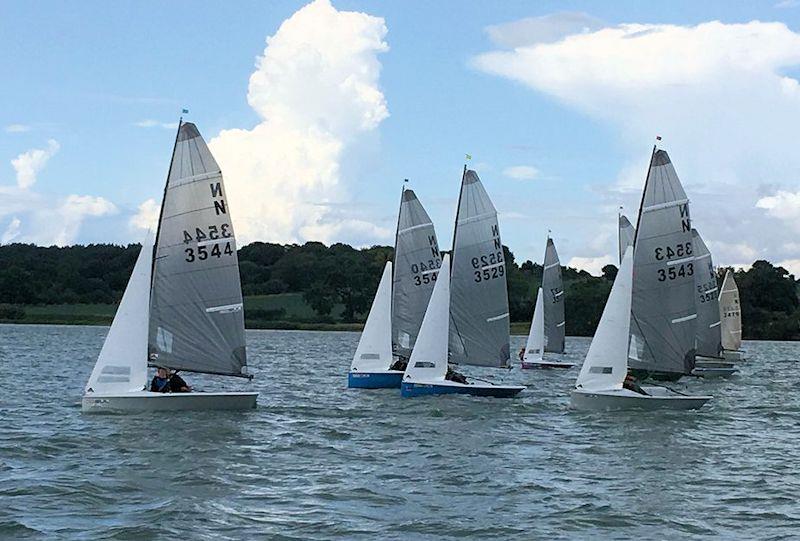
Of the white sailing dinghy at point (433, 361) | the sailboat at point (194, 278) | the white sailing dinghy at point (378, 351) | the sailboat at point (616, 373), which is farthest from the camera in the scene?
the white sailing dinghy at point (378, 351)

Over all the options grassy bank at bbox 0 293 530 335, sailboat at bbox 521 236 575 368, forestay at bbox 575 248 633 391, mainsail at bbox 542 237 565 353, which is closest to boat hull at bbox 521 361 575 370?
sailboat at bbox 521 236 575 368

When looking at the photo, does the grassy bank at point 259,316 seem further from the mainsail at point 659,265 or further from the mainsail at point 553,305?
the mainsail at point 659,265

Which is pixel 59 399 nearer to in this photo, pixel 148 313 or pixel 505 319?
pixel 148 313

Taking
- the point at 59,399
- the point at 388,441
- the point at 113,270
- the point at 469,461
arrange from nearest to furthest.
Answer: the point at 469,461 → the point at 388,441 → the point at 59,399 → the point at 113,270

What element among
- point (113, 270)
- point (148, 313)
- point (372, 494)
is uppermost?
point (113, 270)

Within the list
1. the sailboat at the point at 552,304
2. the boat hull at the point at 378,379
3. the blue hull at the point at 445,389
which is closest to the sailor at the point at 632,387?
the blue hull at the point at 445,389

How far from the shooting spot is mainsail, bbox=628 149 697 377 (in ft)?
111

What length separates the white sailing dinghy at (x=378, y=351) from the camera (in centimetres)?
3762

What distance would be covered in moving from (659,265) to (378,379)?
9.84 meters

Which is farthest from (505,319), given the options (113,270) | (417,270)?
(113,270)

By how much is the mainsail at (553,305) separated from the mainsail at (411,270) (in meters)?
25.3

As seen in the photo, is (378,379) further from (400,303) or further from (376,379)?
(400,303)

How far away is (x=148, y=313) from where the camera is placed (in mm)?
27469

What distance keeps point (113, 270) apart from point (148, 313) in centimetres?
12968
